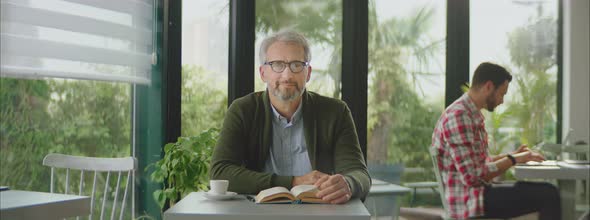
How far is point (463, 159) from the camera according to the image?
325 cm

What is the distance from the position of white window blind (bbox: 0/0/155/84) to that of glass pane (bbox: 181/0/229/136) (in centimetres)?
32

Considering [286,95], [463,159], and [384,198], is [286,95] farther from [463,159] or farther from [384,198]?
[384,198]

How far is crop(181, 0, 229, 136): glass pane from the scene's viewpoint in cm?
408

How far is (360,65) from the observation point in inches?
175

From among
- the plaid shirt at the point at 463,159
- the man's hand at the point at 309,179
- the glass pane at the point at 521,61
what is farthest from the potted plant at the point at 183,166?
the glass pane at the point at 521,61

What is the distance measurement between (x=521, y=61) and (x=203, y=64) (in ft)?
8.03

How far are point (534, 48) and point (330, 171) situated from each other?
298cm

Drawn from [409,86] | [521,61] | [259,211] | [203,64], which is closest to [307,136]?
[259,211]

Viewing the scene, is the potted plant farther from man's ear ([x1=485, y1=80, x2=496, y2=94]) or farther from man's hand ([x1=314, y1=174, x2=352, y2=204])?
man's hand ([x1=314, y1=174, x2=352, y2=204])

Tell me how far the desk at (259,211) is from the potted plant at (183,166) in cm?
170

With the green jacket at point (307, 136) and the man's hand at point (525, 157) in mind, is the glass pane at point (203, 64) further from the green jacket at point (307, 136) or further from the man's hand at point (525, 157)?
the man's hand at point (525, 157)

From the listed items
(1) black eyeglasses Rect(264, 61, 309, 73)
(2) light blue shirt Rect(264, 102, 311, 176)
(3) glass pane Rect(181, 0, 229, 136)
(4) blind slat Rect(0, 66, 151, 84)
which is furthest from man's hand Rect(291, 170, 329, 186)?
(3) glass pane Rect(181, 0, 229, 136)

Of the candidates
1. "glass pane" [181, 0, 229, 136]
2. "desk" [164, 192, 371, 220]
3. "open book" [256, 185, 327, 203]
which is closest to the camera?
"desk" [164, 192, 371, 220]

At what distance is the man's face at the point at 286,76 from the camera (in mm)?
2496
